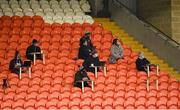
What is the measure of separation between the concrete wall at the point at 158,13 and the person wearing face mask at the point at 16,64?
16.3 feet

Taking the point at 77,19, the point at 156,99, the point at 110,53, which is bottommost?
the point at 156,99

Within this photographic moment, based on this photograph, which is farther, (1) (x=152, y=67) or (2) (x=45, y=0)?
(2) (x=45, y=0)

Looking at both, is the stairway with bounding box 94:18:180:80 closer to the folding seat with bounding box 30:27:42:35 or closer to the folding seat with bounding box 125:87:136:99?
the folding seat with bounding box 125:87:136:99

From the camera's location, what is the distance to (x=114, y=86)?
10.2m

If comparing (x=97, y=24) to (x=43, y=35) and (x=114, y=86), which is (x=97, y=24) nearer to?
(x=43, y=35)

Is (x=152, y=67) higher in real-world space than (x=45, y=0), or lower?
lower

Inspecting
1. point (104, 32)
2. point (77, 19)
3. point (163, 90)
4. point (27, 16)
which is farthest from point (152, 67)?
point (27, 16)

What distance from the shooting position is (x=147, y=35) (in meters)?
12.7

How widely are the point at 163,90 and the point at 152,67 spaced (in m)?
0.99

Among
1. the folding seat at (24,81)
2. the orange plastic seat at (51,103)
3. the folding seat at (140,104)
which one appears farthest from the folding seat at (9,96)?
the folding seat at (140,104)

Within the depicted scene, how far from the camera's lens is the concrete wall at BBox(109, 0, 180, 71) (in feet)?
39.2

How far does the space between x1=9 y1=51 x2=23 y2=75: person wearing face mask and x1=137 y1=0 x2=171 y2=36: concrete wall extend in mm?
4959

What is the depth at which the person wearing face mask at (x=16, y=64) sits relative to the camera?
10086 millimetres

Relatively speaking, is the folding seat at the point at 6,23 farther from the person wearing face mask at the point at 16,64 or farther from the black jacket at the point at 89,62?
the black jacket at the point at 89,62
